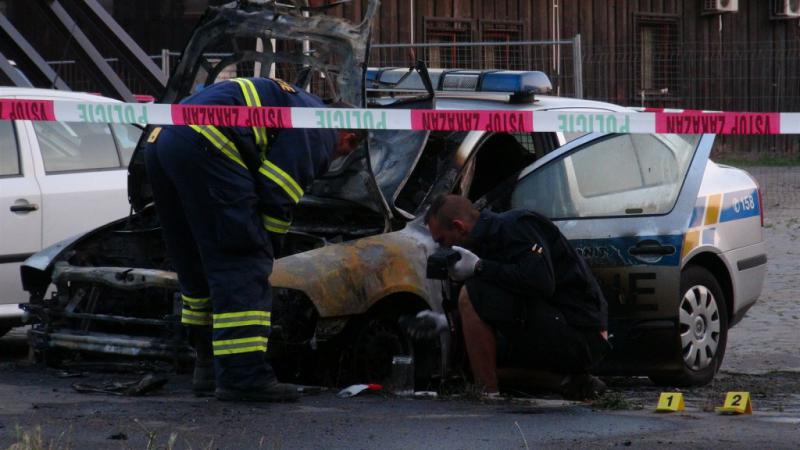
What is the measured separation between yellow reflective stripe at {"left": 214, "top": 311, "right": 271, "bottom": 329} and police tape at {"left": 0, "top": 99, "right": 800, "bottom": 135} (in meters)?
0.80

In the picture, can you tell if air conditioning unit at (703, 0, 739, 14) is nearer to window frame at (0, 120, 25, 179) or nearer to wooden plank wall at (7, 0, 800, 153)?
wooden plank wall at (7, 0, 800, 153)

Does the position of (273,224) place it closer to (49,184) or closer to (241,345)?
(241,345)

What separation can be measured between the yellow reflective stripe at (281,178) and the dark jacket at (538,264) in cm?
86

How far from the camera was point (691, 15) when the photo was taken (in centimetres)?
2573

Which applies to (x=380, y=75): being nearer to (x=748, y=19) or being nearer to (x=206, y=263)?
(x=206, y=263)

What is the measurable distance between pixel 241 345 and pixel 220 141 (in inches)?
34.4

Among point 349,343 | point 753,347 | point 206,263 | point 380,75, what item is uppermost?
point 380,75

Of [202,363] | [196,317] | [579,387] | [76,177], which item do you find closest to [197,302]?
A: [196,317]

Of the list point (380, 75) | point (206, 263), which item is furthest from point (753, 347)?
point (206, 263)

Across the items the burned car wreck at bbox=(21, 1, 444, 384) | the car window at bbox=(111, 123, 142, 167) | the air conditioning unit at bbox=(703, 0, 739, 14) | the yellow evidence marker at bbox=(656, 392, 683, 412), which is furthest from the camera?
the air conditioning unit at bbox=(703, 0, 739, 14)

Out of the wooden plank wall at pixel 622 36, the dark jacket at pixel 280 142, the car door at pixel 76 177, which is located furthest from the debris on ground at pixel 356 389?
the wooden plank wall at pixel 622 36

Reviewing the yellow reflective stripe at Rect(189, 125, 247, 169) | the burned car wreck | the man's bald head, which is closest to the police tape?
the yellow reflective stripe at Rect(189, 125, 247, 169)

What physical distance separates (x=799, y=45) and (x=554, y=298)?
2236 cm

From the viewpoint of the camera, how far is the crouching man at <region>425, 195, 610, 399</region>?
6250 millimetres
